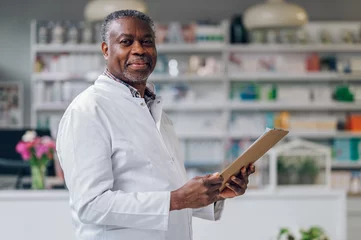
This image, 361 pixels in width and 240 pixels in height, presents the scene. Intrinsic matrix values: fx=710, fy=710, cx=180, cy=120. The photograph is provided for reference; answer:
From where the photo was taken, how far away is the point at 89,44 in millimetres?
8039

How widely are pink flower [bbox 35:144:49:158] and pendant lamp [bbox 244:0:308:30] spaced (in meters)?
1.88

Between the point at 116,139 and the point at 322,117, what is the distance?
22.2 ft

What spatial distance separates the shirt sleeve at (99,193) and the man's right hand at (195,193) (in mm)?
22

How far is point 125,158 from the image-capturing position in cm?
173

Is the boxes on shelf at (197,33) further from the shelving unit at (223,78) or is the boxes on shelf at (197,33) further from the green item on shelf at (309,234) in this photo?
the green item on shelf at (309,234)

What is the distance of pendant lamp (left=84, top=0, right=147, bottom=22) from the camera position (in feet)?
16.3

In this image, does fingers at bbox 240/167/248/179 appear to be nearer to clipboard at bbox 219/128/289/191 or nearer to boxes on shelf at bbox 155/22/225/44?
clipboard at bbox 219/128/289/191

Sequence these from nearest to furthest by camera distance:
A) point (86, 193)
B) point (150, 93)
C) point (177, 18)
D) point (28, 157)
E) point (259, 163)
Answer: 1. point (86, 193)
2. point (150, 93)
3. point (28, 157)
4. point (259, 163)
5. point (177, 18)

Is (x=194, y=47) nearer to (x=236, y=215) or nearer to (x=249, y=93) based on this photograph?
(x=249, y=93)

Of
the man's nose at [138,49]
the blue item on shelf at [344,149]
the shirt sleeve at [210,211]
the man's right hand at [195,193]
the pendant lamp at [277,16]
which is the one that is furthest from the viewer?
the blue item on shelf at [344,149]

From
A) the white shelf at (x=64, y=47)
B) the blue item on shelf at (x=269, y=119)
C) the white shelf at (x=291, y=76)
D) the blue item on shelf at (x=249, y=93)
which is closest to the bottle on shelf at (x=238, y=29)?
the white shelf at (x=291, y=76)

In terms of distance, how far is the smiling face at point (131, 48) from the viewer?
5.90 ft

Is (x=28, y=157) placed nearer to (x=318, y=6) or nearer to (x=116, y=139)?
(x=116, y=139)

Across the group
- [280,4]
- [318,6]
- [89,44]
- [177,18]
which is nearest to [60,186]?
[280,4]
